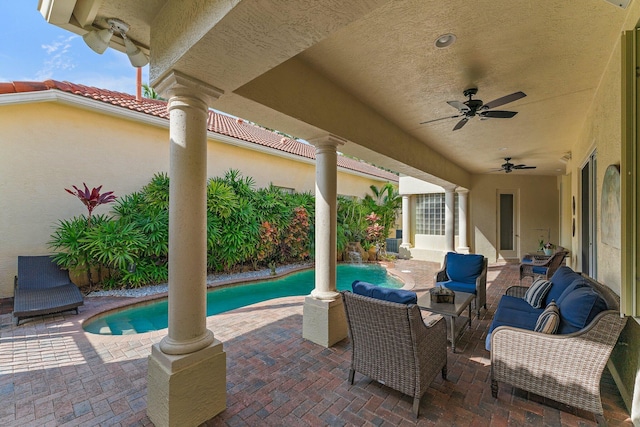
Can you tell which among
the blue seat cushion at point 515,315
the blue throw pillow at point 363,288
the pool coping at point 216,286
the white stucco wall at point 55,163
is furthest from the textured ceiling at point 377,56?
the white stucco wall at point 55,163

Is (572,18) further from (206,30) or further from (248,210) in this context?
(248,210)

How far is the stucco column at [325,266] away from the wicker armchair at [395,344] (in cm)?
101

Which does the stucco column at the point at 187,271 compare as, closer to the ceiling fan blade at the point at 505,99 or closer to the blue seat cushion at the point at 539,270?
the ceiling fan blade at the point at 505,99

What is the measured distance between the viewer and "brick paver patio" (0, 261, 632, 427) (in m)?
2.57

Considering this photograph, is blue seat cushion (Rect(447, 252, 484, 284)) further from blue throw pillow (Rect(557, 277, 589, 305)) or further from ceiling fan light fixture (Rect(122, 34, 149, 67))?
ceiling fan light fixture (Rect(122, 34, 149, 67))

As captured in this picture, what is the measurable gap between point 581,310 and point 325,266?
2907mm

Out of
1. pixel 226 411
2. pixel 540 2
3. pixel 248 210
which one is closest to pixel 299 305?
pixel 226 411

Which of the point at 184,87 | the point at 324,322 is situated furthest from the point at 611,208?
the point at 184,87

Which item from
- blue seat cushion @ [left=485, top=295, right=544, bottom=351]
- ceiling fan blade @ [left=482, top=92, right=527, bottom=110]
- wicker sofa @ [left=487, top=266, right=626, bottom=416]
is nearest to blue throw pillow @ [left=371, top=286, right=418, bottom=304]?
wicker sofa @ [left=487, top=266, right=626, bottom=416]

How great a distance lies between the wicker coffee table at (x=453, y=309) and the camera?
152 inches

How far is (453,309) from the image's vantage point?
12.9ft

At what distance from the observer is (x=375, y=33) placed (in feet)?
8.98

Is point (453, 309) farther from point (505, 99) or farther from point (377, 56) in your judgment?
point (377, 56)

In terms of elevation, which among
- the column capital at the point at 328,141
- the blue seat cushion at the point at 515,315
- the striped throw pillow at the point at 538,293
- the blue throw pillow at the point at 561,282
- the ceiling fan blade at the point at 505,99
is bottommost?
the blue seat cushion at the point at 515,315
